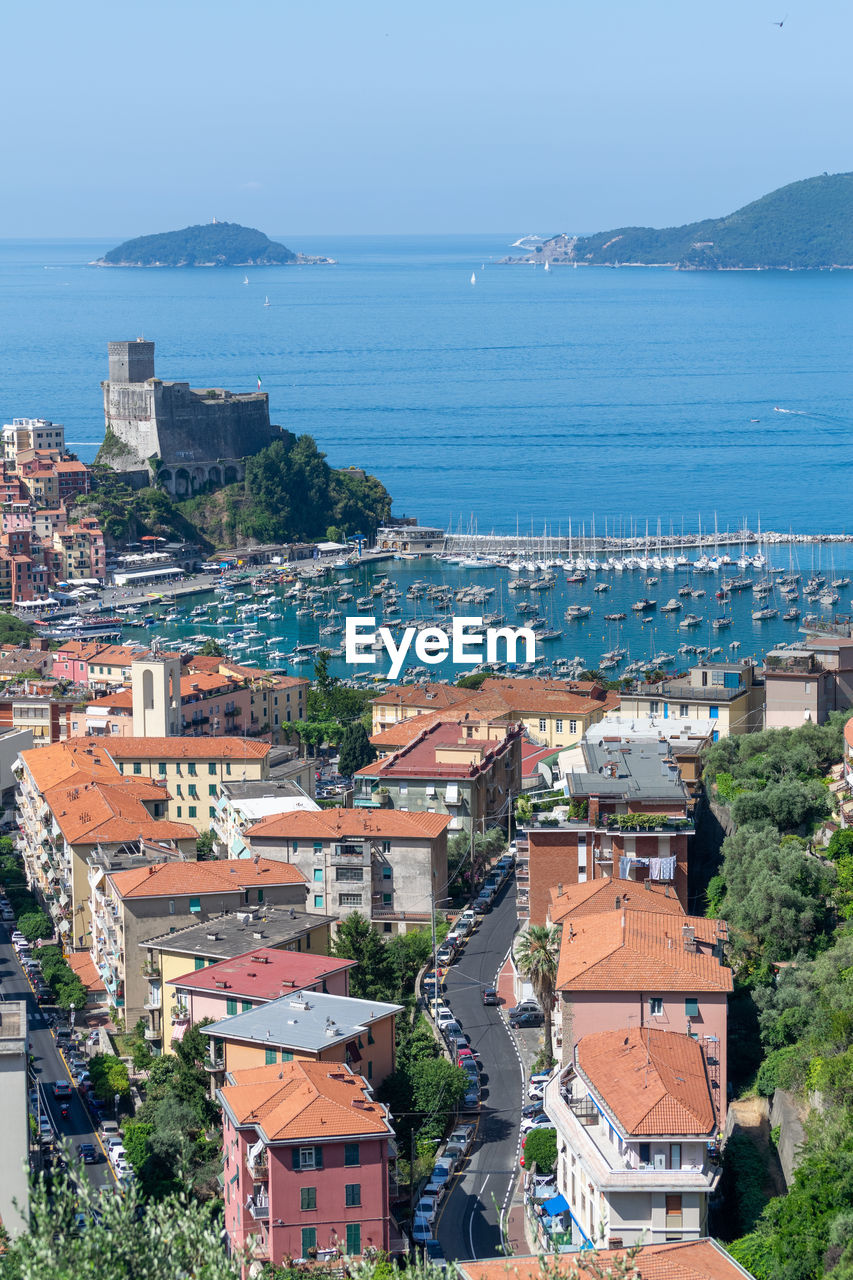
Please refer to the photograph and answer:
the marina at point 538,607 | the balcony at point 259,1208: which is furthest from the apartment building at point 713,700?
the marina at point 538,607

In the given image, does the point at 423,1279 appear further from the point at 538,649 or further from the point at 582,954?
Result: the point at 538,649

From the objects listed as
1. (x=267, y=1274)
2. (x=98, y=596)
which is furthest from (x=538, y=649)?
(x=267, y=1274)

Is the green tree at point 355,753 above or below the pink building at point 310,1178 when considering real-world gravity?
below

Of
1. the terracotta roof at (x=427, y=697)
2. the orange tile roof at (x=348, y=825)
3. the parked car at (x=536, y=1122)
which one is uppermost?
the orange tile roof at (x=348, y=825)

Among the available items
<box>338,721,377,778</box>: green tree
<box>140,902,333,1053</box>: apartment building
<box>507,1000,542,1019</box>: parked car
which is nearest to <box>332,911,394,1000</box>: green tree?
<box>140,902,333,1053</box>: apartment building

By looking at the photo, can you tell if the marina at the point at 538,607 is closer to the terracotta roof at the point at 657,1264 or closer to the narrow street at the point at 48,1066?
the narrow street at the point at 48,1066

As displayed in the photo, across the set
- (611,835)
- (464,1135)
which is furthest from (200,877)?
(464,1135)
